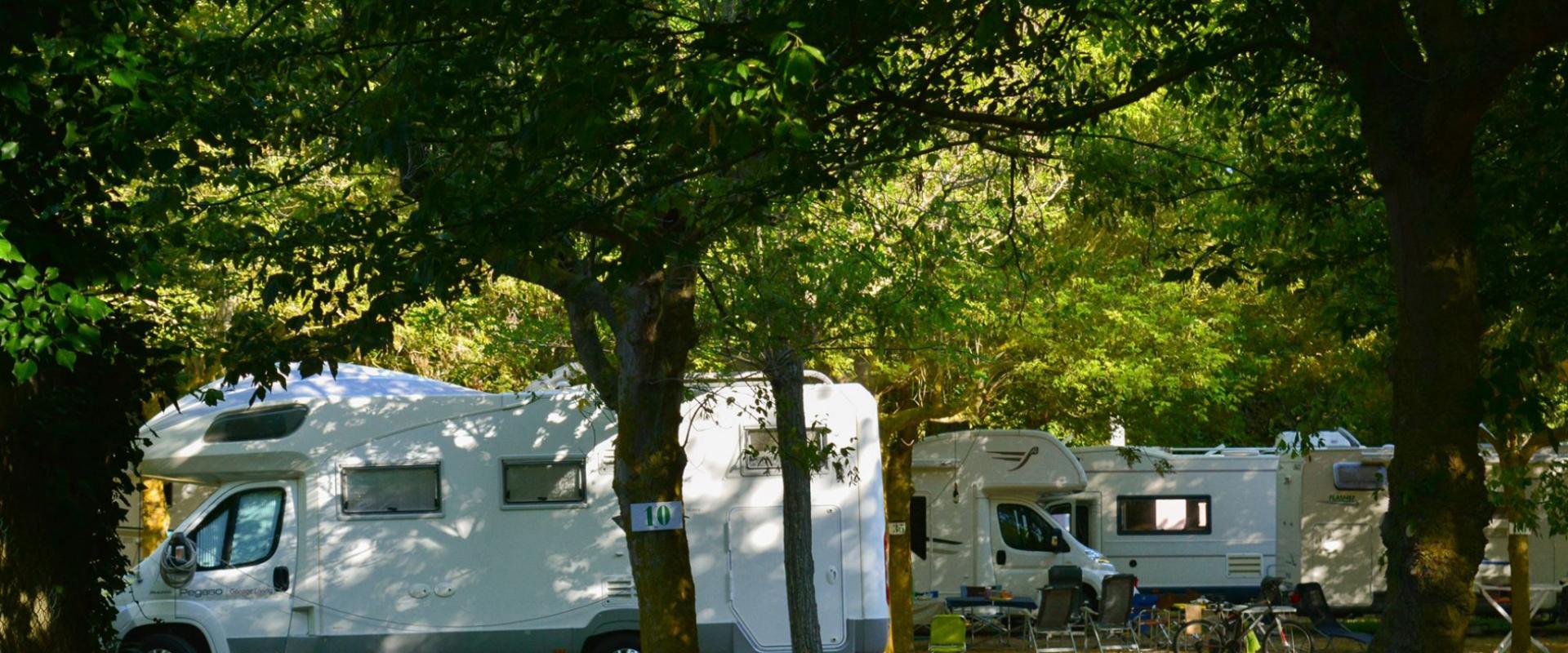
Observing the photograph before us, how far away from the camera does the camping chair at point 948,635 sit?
15.1 m

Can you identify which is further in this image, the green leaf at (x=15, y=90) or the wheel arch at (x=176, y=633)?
→ the wheel arch at (x=176, y=633)

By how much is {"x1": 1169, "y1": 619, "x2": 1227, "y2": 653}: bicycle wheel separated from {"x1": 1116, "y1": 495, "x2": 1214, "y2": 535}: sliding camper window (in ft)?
23.9

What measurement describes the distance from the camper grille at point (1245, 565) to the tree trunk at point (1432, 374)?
19655mm

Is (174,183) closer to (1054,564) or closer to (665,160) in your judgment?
(665,160)

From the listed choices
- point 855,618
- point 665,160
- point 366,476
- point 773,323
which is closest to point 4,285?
point 665,160

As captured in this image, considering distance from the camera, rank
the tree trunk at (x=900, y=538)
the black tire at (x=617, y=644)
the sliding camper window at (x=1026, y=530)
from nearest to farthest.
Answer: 1. the black tire at (x=617, y=644)
2. the tree trunk at (x=900, y=538)
3. the sliding camper window at (x=1026, y=530)

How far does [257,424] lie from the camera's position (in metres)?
13.6

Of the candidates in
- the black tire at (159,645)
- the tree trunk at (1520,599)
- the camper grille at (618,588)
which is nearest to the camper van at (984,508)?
the tree trunk at (1520,599)

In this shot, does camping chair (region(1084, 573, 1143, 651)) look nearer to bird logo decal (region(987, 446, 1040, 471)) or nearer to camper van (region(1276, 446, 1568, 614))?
bird logo decal (region(987, 446, 1040, 471))

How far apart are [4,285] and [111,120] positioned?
3.44 feet

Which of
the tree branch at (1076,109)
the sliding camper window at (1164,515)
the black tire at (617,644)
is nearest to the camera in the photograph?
the tree branch at (1076,109)

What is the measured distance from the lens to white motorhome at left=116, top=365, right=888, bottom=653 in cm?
1343

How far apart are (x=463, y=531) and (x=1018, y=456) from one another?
9779mm

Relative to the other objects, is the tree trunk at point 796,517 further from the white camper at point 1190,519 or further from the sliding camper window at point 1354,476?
the white camper at point 1190,519
